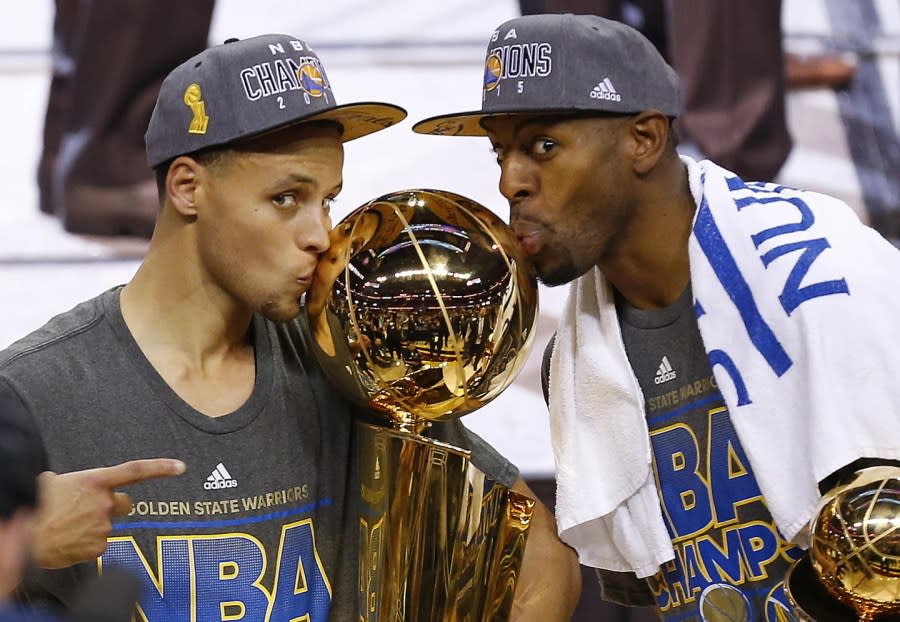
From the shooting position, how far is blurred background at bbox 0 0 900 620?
3.46 metres

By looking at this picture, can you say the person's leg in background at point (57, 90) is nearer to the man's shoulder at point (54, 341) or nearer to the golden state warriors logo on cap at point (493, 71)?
the man's shoulder at point (54, 341)

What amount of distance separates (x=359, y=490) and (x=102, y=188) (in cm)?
186

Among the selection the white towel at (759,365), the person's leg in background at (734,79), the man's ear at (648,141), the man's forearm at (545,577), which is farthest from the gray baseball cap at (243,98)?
the person's leg in background at (734,79)

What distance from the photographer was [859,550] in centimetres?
163

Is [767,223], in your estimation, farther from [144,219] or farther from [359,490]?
[144,219]

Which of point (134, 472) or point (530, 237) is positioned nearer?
point (134, 472)

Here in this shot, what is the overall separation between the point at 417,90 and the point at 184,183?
1.64 metres

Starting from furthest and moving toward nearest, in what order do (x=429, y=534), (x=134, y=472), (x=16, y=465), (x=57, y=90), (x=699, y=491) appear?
(x=57, y=90), (x=699, y=491), (x=429, y=534), (x=134, y=472), (x=16, y=465)

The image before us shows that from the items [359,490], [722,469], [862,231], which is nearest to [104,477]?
[359,490]

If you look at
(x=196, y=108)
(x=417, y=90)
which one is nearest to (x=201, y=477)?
(x=196, y=108)

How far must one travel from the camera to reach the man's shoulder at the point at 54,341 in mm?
1943

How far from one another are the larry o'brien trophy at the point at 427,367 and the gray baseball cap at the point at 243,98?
0.56 feet

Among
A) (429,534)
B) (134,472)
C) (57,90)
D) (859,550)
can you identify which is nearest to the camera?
(859,550)

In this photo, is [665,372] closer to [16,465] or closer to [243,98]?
[243,98]
